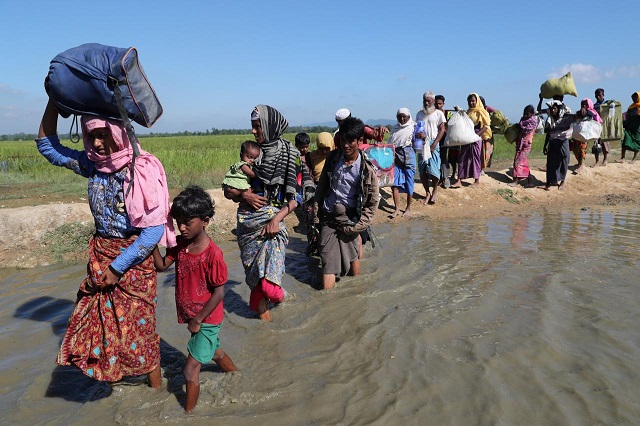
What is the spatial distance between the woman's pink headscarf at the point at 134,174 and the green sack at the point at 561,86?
30.6 ft

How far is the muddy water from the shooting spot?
2.80 m

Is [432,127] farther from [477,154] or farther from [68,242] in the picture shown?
[68,242]

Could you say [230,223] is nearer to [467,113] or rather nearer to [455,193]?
[455,193]

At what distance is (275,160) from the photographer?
3900 mm

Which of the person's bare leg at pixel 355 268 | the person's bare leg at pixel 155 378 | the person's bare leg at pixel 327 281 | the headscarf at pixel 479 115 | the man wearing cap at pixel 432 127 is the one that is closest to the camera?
the person's bare leg at pixel 155 378

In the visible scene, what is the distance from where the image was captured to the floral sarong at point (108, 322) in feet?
8.83

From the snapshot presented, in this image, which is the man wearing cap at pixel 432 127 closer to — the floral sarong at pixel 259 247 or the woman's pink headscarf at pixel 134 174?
the floral sarong at pixel 259 247

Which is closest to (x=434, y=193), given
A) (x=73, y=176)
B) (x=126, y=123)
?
(x=126, y=123)

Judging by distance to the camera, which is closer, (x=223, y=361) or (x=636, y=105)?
(x=223, y=361)

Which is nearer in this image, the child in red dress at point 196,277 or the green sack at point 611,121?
the child in red dress at point 196,277

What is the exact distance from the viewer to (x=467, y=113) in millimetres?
9805

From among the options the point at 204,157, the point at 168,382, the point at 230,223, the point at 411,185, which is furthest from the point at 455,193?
the point at 168,382

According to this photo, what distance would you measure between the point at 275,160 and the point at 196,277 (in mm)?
1348

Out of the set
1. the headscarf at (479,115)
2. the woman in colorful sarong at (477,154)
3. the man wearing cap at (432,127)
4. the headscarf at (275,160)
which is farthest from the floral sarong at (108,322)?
the headscarf at (479,115)
